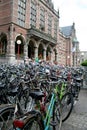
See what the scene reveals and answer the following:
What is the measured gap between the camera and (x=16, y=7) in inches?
990

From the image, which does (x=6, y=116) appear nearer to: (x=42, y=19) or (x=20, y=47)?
(x=20, y=47)

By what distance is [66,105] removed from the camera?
4.51 meters

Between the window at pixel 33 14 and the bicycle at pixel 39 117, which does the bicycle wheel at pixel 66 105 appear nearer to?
the bicycle at pixel 39 117

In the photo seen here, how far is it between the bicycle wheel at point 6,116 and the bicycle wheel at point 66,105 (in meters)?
1.68

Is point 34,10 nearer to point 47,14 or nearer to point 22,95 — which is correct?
point 47,14

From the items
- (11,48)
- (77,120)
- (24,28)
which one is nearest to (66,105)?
(77,120)

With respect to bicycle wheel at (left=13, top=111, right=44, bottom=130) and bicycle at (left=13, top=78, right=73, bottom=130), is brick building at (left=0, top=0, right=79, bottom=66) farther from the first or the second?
bicycle wheel at (left=13, top=111, right=44, bottom=130)

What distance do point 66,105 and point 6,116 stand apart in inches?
83.1

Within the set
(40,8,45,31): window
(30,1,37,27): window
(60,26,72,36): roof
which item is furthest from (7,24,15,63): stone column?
(60,26,72,36): roof

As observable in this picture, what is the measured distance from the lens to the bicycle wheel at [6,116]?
2605 millimetres

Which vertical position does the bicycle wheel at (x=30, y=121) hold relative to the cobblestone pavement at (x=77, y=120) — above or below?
above

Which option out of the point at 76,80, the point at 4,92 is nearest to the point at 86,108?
the point at 76,80

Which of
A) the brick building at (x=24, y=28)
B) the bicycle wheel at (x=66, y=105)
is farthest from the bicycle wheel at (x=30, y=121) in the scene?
the brick building at (x=24, y=28)

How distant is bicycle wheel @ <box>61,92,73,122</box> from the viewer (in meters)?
4.31
